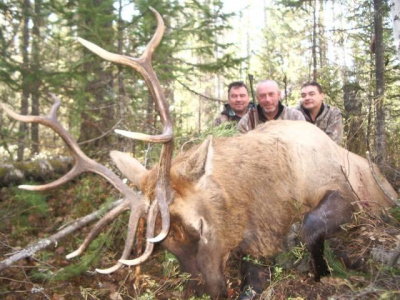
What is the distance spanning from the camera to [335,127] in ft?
19.5

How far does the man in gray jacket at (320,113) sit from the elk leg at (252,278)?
9.84 feet

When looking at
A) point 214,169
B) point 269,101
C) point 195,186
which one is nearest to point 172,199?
point 195,186

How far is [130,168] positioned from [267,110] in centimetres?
275

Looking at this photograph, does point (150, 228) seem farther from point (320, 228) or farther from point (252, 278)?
point (320, 228)

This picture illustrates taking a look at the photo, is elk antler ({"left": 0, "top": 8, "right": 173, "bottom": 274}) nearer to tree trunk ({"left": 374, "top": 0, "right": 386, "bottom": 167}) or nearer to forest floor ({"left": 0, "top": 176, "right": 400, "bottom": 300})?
forest floor ({"left": 0, "top": 176, "right": 400, "bottom": 300})

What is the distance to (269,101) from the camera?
18.7 feet

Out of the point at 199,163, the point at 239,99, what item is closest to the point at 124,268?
the point at 199,163

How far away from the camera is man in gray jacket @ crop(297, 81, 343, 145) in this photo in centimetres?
596

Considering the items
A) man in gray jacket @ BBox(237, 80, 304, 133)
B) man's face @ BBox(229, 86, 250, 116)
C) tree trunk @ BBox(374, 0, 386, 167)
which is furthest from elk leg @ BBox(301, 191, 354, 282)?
man's face @ BBox(229, 86, 250, 116)

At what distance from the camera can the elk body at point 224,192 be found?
3145 mm

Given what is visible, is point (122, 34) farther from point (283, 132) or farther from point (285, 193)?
point (285, 193)

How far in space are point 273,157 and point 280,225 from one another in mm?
703

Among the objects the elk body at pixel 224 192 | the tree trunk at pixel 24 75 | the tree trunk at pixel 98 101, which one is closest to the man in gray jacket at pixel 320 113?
the elk body at pixel 224 192

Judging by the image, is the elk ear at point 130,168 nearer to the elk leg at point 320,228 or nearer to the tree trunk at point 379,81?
the elk leg at point 320,228
